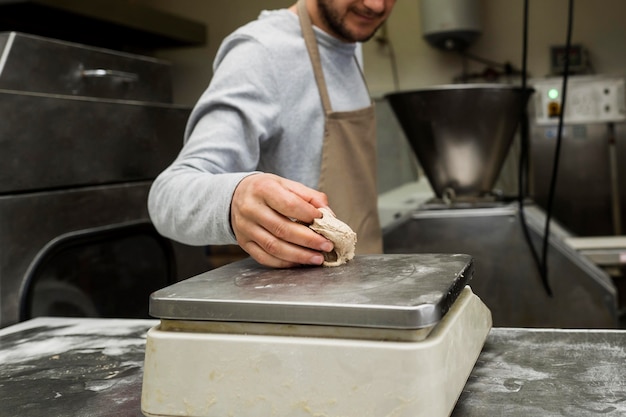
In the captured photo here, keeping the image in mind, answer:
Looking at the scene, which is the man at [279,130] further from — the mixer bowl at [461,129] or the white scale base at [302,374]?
the mixer bowl at [461,129]

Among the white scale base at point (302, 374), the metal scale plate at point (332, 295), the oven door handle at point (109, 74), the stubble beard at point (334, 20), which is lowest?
the white scale base at point (302, 374)

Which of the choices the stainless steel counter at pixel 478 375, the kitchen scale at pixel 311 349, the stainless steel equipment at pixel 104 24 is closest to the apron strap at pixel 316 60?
the stainless steel counter at pixel 478 375

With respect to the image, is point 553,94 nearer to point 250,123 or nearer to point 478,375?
point 250,123

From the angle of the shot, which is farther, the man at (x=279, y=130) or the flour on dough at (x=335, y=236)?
the man at (x=279, y=130)

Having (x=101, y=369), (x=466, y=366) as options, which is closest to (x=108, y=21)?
(x=101, y=369)

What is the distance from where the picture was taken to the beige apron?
1.34 m

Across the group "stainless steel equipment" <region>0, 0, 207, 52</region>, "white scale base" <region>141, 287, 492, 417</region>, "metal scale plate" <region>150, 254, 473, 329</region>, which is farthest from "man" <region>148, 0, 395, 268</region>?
"stainless steel equipment" <region>0, 0, 207, 52</region>

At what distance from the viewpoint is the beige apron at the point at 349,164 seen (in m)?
1.34

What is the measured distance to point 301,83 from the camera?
4.34 ft

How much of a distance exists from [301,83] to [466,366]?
2.69 ft

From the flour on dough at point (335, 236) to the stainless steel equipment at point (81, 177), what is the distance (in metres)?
0.83

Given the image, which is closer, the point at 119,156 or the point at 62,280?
the point at 62,280

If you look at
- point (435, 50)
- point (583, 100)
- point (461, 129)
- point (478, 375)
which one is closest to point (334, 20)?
point (461, 129)

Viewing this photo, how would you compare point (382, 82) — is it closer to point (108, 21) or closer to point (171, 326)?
point (108, 21)
